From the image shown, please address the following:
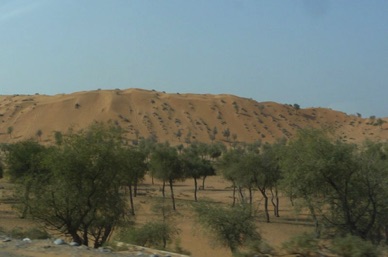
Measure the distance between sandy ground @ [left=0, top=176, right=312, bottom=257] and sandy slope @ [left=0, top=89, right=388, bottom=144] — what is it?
A: 5365 centimetres

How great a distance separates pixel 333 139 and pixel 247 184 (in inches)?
944

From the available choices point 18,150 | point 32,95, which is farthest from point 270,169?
point 32,95

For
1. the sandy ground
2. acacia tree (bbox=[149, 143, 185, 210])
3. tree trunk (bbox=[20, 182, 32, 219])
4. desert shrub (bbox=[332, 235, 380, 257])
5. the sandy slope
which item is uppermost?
the sandy slope

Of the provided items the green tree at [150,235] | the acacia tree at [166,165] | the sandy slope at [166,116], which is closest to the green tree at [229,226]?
the green tree at [150,235]

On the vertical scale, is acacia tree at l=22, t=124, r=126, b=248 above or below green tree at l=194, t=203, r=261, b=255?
above

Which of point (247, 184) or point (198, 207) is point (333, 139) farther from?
point (247, 184)

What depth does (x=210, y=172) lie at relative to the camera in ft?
212

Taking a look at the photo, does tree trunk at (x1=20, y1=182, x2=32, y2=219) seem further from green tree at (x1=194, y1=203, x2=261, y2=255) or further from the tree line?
green tree at (x1=194, y1=203, x2=261, y2=255)

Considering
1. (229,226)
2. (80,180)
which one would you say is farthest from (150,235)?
(80,180)

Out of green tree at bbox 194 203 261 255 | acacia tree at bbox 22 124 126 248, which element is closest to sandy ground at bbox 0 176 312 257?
green tree at bbox 194 203 261 255

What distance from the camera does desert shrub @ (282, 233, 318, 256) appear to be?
13.6m

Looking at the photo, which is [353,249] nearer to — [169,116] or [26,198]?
[26,198]

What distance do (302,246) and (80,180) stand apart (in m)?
10.8

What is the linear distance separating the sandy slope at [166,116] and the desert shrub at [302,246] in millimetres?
98801
